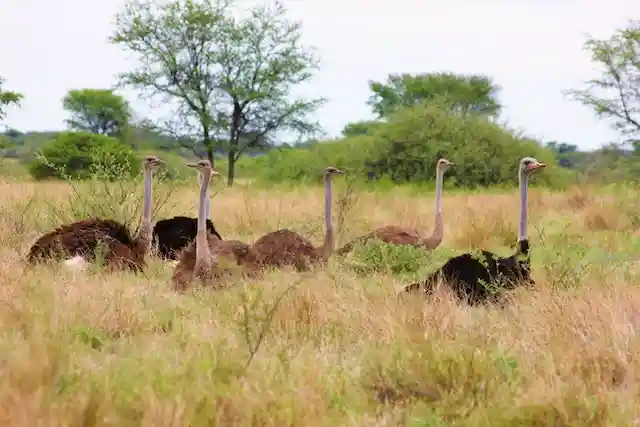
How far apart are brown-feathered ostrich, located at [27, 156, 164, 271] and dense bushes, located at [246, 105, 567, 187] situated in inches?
654

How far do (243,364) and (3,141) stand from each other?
1009 inches

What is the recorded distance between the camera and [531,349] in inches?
168

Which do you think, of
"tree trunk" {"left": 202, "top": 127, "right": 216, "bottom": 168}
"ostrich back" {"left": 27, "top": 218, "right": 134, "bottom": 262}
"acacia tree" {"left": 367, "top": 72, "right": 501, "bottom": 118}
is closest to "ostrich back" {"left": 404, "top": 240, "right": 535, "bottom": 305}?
"ostrich back" {"left": 27, "top": 218, "right": 134, "bottom": 262}

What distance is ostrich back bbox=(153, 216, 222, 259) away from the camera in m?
8.57

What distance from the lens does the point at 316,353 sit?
14.1 feet

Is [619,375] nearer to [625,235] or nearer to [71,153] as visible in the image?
[625,235]

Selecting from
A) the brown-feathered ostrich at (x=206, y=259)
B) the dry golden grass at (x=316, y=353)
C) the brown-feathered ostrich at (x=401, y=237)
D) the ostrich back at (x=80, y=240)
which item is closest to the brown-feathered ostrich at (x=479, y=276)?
the dry golden grass at (x=316, y=353)

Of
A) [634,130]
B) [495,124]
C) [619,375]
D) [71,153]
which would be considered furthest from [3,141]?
[619,375]

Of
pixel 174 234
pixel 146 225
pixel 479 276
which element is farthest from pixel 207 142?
pixel 479 276

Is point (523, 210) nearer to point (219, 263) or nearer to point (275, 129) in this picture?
point (219, 263)

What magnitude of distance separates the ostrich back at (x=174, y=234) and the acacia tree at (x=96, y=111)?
3382 centimetres

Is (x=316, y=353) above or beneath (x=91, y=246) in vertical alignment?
beneath

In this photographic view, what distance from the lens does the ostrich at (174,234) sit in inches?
337

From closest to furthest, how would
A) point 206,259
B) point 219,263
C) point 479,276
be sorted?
point 479,276 → point 219,263 → point 206,259
